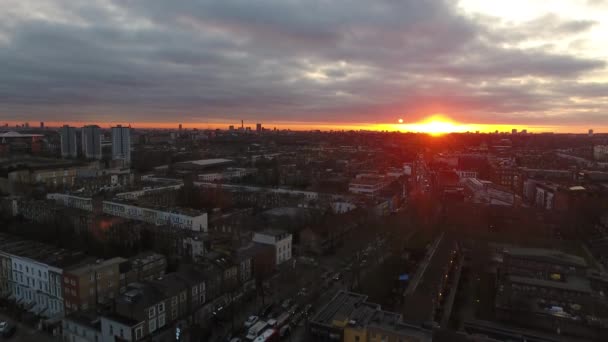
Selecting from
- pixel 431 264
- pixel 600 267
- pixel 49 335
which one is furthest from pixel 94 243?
pixel 600 267

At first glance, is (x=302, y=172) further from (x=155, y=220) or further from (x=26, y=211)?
(x=26, y=211)

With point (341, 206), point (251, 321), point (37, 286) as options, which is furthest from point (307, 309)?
point (341, 206)

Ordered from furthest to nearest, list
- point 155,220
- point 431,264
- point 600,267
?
point 155,220
point 600,267
point 431,264

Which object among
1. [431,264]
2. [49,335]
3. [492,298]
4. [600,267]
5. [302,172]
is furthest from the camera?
[302,172]

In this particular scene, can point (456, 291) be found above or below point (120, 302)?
below

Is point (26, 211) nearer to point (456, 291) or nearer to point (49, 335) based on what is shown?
point (49, 335)

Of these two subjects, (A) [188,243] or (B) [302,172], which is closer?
(A) [188,243]

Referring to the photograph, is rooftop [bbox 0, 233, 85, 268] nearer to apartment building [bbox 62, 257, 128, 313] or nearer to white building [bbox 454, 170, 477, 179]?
apartment building [bbox 62, 257, 128, 313]
